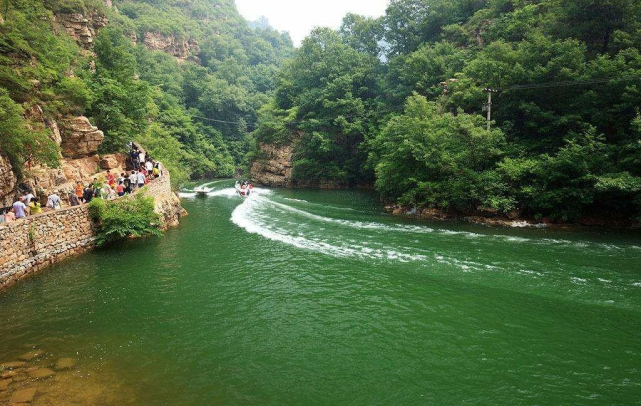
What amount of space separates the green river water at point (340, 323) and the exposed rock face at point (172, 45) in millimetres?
74616

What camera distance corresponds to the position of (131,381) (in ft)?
23.6

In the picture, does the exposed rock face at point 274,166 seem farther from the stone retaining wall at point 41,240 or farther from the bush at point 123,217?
the stone retaining wall at point 41,240

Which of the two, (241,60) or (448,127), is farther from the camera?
(241,60)

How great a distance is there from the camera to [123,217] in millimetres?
16906


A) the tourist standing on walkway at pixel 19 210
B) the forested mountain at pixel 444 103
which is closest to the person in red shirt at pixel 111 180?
the forested mountain at pixel 444 103

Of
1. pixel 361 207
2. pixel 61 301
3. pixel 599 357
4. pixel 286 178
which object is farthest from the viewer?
pixel 286 178

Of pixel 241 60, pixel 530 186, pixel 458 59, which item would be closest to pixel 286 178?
pixel 458 59

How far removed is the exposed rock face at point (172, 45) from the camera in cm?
7596

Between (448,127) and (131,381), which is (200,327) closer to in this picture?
(131,381)

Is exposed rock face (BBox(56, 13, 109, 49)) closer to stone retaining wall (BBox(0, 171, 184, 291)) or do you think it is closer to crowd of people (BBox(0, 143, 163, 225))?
crowd of people (BBox(0, 143, 163, 225))

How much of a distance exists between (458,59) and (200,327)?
116 ft

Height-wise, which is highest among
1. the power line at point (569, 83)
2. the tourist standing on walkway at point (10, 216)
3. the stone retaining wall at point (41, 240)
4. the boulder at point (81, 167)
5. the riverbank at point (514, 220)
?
the power line at point (569, 83)

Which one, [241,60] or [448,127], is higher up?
[241,60]

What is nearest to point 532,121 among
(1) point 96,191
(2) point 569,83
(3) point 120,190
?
(2) point 569,83
